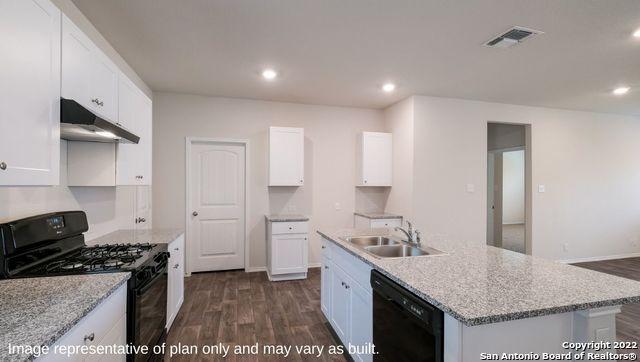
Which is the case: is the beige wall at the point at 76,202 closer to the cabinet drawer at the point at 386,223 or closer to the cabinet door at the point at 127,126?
the cabinet door at the point at 127,126

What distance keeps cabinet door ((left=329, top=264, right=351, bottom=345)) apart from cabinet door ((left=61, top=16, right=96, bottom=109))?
2021mm

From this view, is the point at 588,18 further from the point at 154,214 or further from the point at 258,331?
the point at 154,214

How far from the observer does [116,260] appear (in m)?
1.82

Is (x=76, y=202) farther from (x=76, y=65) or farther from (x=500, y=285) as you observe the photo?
(x=500, y=285)

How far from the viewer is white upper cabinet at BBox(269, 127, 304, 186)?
430cm

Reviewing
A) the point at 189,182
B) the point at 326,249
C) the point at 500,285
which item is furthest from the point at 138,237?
the point at 500,285

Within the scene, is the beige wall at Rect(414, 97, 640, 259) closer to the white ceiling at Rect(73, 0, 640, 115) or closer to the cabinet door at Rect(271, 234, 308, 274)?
→ the white ceiling at Rect(73, 0, 640, 115)

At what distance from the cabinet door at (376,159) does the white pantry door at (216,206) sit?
6.13 feet

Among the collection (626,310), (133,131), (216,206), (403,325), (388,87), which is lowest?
(626,310)

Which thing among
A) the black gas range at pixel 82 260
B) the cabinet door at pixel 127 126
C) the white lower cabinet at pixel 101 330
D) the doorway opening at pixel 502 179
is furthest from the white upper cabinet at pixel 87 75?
the doorway opening at pixel 502 179

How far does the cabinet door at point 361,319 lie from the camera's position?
6.05ft

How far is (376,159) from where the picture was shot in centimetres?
470

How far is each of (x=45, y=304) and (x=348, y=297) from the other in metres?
1.69

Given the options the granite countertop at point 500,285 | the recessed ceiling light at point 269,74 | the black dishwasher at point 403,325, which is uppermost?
the recessed ceiling light at point 269,74
